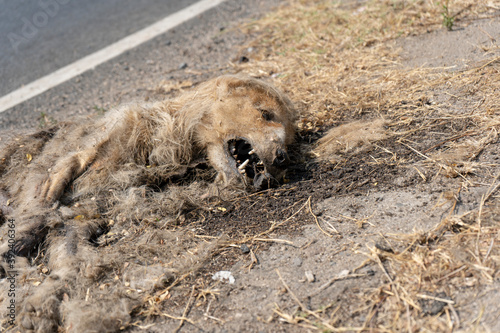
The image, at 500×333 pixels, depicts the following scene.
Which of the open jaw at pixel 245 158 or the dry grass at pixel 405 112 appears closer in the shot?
the dry grass at pixel 405 112

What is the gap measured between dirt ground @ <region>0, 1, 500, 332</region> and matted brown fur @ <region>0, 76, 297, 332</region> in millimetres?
224

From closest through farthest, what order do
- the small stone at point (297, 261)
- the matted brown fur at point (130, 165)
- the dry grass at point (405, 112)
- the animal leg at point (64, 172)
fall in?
1. the dry grass at point (405, 112)
2. the small stone at point (297, 261)
3. the matted brown fur at point (130, 165)
4. the animal leg at point (64, 172)

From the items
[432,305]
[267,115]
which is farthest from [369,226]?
[267,115]

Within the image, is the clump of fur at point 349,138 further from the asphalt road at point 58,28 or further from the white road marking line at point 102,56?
the asphalt road at point 58,28

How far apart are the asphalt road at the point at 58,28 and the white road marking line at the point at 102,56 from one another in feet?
0.50

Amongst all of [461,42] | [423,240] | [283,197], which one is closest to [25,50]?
[283,197]

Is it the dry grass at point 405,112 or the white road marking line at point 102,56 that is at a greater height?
the white road marking line at point 102,56

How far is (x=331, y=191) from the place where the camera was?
3256mm

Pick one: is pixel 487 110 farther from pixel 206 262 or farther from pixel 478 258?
pixel 206 262

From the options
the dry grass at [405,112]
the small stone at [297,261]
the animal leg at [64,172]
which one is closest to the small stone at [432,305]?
the dry grass at [405,112]

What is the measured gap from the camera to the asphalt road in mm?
6340

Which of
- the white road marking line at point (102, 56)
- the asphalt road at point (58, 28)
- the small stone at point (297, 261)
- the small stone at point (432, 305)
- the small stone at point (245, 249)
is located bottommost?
the small stone at point (432, 305)

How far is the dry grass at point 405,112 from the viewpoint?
7.39ft

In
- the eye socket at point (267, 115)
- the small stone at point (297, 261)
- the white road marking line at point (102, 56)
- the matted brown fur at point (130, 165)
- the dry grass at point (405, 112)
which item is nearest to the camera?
the dry grass at point (405, 112)
